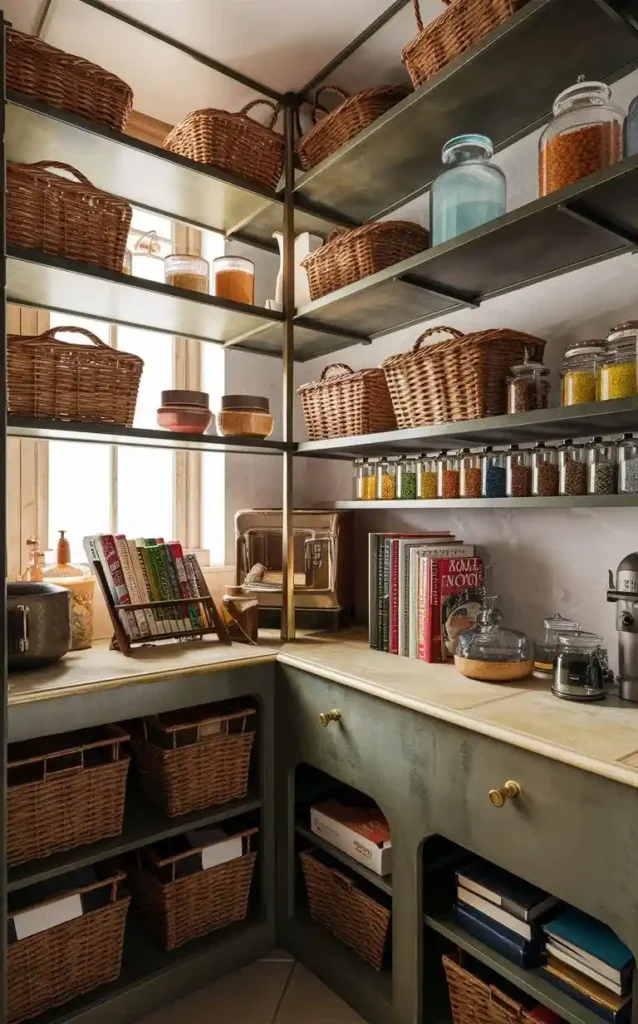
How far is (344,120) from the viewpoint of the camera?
1.90 m

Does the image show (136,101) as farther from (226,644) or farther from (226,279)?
(226,644)

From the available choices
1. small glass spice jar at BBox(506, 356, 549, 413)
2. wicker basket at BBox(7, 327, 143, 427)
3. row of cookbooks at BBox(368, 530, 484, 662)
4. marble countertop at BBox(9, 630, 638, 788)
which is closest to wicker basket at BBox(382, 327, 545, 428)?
small glass spice jar at BBox(506, 356, 549, 413)

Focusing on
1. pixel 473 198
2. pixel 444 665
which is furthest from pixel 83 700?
pixel 473 198

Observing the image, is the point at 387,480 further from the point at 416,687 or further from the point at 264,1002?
the point at 264,1002

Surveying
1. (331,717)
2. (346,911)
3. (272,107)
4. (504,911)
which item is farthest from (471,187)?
(346,911)

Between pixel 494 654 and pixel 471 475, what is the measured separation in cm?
46

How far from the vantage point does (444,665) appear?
1722 millimetres

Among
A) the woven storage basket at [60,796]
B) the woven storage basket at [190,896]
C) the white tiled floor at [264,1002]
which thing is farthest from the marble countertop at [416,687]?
the white tiled floor at [264,1002]

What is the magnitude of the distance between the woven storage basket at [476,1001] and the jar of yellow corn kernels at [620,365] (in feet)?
4.06

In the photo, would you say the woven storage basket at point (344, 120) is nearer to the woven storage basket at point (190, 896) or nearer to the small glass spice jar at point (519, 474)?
the small glass spice jar at point (519, 474)

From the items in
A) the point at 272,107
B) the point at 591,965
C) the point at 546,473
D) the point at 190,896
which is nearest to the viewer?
the point at 591,965

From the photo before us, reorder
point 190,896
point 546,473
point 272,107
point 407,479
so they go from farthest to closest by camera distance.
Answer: point 272,107 < point 407,479 < point 190,896 < point 546,473

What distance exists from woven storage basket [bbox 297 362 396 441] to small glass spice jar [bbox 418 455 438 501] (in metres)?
0.19

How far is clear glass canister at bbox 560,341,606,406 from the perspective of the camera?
4.61 ft
